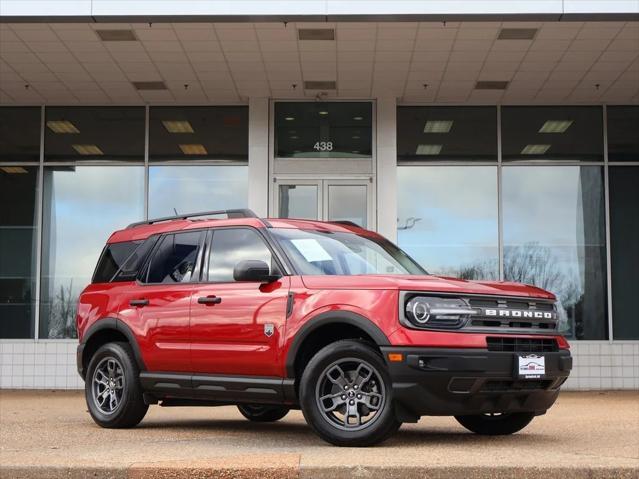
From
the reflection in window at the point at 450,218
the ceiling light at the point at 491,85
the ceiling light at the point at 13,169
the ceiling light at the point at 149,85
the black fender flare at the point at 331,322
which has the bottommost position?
the black fender flare at the point at 331,322

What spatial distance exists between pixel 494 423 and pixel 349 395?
1.66 metres

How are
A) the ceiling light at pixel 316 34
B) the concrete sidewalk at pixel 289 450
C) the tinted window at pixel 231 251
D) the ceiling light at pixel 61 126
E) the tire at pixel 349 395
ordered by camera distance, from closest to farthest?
1. the concrete sidewalk at pixel 289 450
2. the tire at pixel 349 395
3. the tinted window at pixel 231 251
4. the ceiling light at pixel 316 34
5. the ceiling light at pixel 61 126

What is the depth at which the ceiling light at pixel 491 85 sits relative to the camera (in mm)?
16109

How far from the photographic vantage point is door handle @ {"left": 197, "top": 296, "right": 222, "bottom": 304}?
7.77 m

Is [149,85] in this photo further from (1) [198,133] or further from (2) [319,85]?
(2) [319,85]

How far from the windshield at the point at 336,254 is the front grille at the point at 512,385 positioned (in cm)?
130

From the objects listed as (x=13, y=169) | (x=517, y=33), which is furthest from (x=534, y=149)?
(x=13, y=169)

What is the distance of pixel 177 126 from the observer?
17562 mm

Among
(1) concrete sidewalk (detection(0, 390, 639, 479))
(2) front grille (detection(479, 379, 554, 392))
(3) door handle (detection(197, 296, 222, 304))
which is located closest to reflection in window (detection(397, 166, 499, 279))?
(1) concrete sidewalk (detection(0, 390, 639, 479))

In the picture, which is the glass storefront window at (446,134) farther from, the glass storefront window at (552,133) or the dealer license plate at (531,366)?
the dealer license plate at (531,366)

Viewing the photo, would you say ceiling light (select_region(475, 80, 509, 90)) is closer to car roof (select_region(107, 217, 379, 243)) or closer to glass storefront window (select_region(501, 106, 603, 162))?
glass storefront window (select_region(501, 106, 603, 162))

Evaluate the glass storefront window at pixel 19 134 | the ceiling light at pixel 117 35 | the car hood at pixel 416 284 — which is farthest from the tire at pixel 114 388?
the glass storefront window at pixel 19 134

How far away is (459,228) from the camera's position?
17156 millimetres

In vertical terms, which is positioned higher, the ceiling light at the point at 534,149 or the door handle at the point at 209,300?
the ceiling light at the point at 534,149
